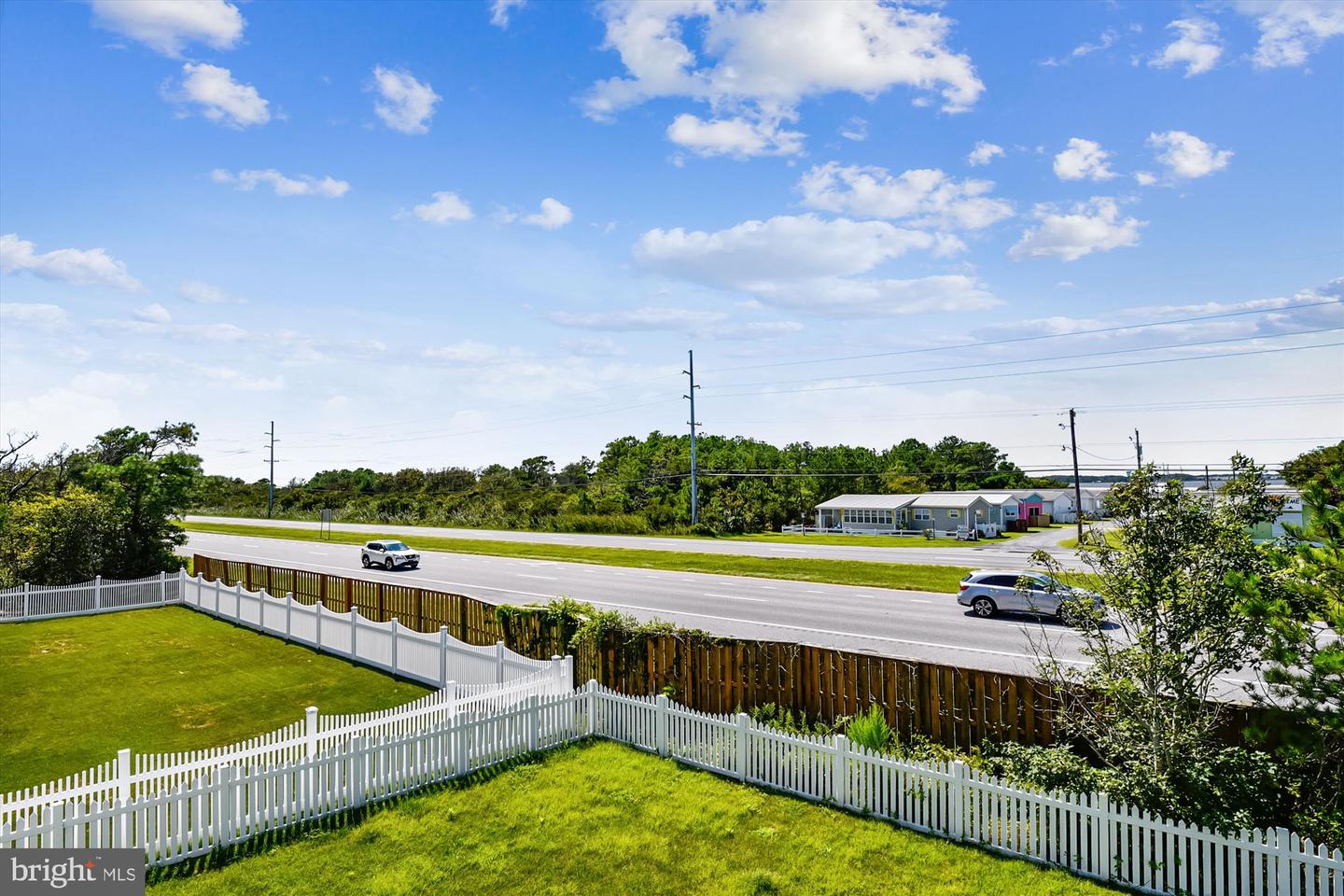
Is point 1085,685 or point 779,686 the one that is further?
point 779,686

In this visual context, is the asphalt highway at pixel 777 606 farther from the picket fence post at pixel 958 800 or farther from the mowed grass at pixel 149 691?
the mowed grass at pixel 149 691

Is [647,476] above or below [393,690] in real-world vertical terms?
above

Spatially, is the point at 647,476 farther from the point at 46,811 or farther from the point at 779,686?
the point at 46,811

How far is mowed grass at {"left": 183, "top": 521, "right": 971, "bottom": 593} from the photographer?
33.0 metres

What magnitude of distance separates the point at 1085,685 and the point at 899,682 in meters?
2.95

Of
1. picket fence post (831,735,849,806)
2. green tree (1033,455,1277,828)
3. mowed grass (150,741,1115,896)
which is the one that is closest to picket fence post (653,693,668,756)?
mowed grass (150,741,1115,896)

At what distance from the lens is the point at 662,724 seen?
1251 cm

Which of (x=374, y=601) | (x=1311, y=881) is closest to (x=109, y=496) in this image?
(x=374, y=601)

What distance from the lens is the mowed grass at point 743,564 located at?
3303 cm

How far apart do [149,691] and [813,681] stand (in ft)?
47.5

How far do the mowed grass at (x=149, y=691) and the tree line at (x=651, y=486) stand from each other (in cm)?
4583

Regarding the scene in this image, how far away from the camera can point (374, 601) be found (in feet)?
76.7

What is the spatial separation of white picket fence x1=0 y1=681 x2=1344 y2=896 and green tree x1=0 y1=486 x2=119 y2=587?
24.3 m

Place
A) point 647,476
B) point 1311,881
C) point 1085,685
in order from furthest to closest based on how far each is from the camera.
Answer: point 647,476 → point 1085,685 → point 1311,881
